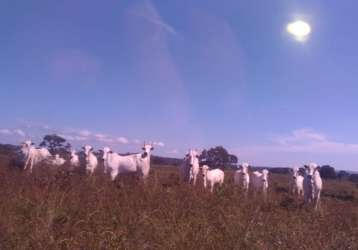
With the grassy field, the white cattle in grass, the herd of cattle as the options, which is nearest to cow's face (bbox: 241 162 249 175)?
the herd of cattle

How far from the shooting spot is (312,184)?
63.1 ft

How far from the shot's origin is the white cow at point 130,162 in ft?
68.4

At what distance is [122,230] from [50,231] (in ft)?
3.56

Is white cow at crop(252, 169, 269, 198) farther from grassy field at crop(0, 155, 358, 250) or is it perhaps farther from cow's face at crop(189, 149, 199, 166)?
grassy field at crop(0, 155, 358, 250)

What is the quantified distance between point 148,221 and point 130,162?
13514mm

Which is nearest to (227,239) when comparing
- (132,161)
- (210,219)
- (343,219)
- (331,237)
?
(210,219)

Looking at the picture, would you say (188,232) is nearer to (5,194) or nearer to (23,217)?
(23,217)

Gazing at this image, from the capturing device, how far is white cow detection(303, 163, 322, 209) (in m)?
18.9

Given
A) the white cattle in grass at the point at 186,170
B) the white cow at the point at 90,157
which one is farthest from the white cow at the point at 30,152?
the white cattle in grass at the point at 186,170

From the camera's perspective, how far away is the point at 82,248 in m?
6.38

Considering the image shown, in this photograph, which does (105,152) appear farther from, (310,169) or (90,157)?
(310,169)

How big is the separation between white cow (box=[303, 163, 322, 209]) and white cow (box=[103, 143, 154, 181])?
7039mm

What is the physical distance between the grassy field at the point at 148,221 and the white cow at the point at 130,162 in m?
9.50

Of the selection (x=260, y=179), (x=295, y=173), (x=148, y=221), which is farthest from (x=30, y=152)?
(x=148, y=221)
